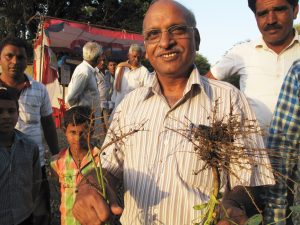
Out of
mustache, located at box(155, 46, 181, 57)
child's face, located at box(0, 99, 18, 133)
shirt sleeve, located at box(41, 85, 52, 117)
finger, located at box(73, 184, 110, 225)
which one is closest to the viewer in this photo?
finger, located at box(73, 184, 110, 225)

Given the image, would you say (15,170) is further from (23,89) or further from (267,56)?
(267,56)

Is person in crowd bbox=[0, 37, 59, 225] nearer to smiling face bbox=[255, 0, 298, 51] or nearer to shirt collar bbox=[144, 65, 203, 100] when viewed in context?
shirt collar bbox=[144, 65, 203, 100]

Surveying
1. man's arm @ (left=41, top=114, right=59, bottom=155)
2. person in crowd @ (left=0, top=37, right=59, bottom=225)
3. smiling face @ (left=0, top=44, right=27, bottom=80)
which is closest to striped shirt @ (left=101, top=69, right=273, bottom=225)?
person in crowd @ (left=0, top=37, right=59, bottom=225)

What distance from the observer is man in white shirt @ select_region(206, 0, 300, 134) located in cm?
264

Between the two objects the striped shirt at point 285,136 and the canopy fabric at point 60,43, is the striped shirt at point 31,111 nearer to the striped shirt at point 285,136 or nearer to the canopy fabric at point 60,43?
the striped shirt at point 285,136

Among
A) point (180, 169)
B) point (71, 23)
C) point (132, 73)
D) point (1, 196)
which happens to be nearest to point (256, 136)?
point (180, 169)

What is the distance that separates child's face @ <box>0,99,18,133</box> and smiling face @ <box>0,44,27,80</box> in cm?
49

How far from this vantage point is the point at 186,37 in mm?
1830

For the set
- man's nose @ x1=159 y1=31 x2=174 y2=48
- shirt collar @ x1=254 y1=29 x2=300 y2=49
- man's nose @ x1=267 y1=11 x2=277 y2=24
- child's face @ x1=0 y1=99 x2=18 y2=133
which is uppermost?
man's nose @ x1=267 y1=11 x2=277 y2=24

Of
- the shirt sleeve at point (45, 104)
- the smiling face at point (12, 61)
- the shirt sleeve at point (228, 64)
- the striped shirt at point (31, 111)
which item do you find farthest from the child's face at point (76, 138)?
the shirt sleeve at point (228, 64)

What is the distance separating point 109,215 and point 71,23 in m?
9.70

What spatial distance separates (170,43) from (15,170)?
189cm

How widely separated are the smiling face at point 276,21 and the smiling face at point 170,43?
99 cm

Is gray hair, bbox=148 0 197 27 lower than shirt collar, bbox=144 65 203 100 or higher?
higher
